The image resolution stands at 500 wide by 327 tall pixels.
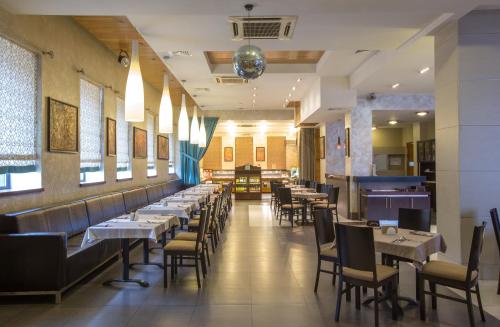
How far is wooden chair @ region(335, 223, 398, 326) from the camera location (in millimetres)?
3254

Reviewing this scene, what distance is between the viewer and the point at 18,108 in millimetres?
4516

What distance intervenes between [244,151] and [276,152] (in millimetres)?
1508

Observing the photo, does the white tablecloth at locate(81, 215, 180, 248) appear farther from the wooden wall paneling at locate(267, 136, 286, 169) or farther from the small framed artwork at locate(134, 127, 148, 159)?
A: the wooden wall paneling at locate(267, 136, 286, 169)

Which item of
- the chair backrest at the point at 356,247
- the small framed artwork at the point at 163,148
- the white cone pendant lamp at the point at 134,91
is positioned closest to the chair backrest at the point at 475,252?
the chair backrest at the point at 356,247

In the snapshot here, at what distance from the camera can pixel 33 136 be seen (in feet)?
15.7

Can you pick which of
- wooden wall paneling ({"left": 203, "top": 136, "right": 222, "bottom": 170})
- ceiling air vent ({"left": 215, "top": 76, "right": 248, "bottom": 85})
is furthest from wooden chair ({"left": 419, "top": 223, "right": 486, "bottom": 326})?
wooden wall paneling ({"left": 203, "top": 136, "right": 222, "bottom": 170})

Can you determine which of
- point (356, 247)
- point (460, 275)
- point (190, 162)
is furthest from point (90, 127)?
point (190, 162)

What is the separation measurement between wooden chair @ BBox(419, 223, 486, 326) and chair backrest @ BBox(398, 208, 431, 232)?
3.21 feet

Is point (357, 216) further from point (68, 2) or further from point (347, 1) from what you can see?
point (68, 2)

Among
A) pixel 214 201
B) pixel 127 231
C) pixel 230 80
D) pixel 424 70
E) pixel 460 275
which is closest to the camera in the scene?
pixel 460 275

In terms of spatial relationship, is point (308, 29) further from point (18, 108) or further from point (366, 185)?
point (366, 185)

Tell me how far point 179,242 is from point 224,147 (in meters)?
13.7

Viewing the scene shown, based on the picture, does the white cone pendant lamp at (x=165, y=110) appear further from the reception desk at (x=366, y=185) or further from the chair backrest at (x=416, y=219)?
the reception desk at (x=366, y=185)

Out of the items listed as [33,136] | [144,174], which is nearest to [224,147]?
[144,174]
